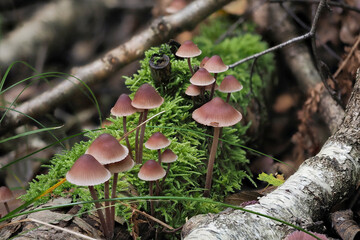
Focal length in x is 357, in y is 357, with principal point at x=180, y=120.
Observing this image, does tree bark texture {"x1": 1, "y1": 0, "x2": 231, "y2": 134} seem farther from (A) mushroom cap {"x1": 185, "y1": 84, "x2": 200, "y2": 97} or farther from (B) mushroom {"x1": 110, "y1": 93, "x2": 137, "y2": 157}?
(B) mushroom {"x1": 110, "y1": 93, "x2": 137, "y2": 157}

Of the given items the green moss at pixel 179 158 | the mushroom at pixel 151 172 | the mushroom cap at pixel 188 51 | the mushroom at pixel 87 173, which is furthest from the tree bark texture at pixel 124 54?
the mushroom at pixel 87 173

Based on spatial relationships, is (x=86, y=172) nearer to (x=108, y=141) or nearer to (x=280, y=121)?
(x=108, y=141)

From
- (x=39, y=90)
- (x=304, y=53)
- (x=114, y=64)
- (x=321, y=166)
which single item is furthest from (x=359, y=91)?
(x=39, y=90)

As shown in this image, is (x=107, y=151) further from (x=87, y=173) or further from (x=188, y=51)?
(x=188, y=51)

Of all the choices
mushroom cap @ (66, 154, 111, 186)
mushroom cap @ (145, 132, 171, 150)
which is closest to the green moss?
mushroom cap @ (145, 132, 171, 150)

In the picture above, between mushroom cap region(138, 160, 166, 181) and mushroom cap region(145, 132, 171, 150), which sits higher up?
mushroom cap region(145, 132, 171, 150)

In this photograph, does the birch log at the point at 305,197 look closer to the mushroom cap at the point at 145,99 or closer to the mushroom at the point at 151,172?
the mushroom at the point at 151,172
